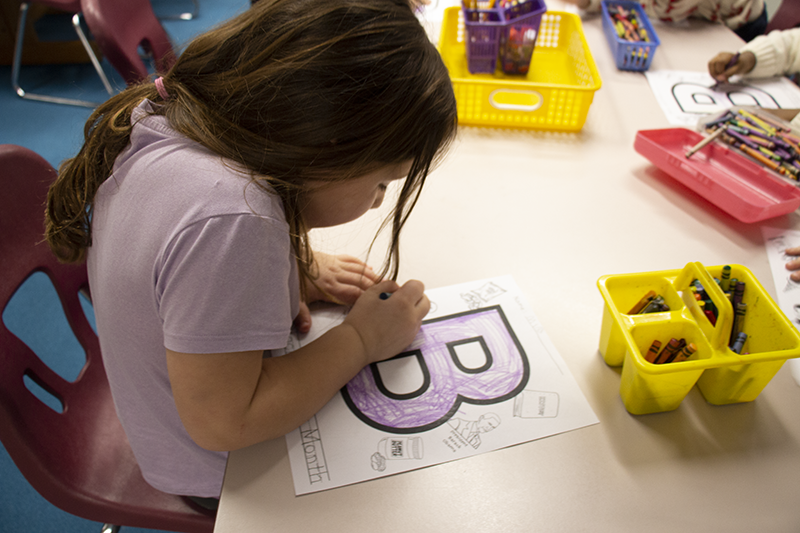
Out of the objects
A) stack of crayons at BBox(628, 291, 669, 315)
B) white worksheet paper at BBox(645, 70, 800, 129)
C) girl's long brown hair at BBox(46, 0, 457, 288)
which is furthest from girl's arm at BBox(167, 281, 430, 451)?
white worksheet paper at BBox(645, 70, 800, 129)

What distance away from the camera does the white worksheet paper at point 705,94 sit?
1.08 metres

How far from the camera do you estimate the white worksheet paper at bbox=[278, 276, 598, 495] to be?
52cm

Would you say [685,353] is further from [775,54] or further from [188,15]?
[188,15]

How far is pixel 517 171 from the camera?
0.94 meters

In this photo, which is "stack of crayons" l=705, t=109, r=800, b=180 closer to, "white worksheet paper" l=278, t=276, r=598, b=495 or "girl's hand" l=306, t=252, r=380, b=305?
"white worksheet paper" l=278, t=276, r=598, b=495

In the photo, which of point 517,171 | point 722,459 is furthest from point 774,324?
point 517,171

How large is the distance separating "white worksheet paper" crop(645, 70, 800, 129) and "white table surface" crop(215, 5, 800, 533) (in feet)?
0.67

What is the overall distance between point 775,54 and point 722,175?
1.63ft

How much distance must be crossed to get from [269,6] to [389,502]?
476mm

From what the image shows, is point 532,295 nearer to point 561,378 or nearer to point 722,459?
point 561,378

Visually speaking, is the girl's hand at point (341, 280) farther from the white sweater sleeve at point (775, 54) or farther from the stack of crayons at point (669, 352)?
the white sweater sleeve at point (775, 54)

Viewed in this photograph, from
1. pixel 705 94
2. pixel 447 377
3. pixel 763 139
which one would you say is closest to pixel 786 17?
pixel 705 94

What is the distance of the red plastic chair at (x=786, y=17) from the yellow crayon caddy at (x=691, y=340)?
142cm

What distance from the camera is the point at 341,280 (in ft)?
2.30
